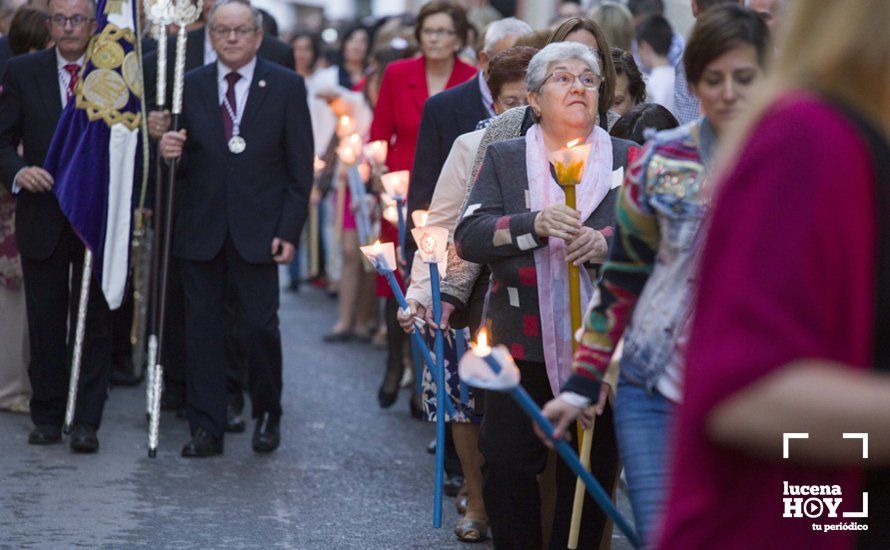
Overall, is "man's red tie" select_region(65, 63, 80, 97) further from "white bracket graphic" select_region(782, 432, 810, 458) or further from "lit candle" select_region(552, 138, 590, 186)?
"white bracket graphic" select_region(782, 432, 810, 458)

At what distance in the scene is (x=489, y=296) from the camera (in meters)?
5.42

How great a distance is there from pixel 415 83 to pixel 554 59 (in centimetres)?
376

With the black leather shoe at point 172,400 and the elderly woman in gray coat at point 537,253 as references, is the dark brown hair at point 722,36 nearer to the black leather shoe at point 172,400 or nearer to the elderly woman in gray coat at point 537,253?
the elderly woman in gray coat at point 537,253

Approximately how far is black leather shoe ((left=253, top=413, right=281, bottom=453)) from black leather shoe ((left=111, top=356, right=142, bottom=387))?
7.63 ft

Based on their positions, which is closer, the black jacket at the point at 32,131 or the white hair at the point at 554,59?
the white hair at the point at 554,59

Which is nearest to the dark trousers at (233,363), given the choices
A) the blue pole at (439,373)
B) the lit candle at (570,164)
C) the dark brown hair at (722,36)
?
the blue pole at (439,373)

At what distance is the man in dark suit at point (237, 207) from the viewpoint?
8195 millimetres

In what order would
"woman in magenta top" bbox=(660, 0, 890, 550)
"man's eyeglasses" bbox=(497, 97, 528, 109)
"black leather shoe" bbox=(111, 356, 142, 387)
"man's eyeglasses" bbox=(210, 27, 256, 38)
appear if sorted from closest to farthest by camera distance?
1. "woman in magenta top" bbox=(660, 0, 890, 550)
2. "man's eyeglasses" bbox=(497, 97, 528, 109)
3. "man's eyeglasses" bbox=(210, 27, 256, 38)
4. "black leather shoe" bbox=(111, 356, 142, 387)

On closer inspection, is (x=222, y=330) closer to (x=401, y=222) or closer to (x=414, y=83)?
(x=401, y=222)

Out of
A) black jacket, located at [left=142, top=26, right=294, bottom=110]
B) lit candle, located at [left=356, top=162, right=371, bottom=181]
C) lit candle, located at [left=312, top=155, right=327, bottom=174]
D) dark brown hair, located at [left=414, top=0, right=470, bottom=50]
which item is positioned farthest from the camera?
lit candle, located at [left=356, top=162, right=371, bottom=181]

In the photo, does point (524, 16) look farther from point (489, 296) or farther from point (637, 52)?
point (489, 296)

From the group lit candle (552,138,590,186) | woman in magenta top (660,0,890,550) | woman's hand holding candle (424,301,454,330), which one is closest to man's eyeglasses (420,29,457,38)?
woman's hand holding candle (424,301,454,330)

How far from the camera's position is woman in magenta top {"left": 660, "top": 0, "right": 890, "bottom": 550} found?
2.05 meters

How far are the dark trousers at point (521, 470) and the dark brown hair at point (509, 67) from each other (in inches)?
73.6
